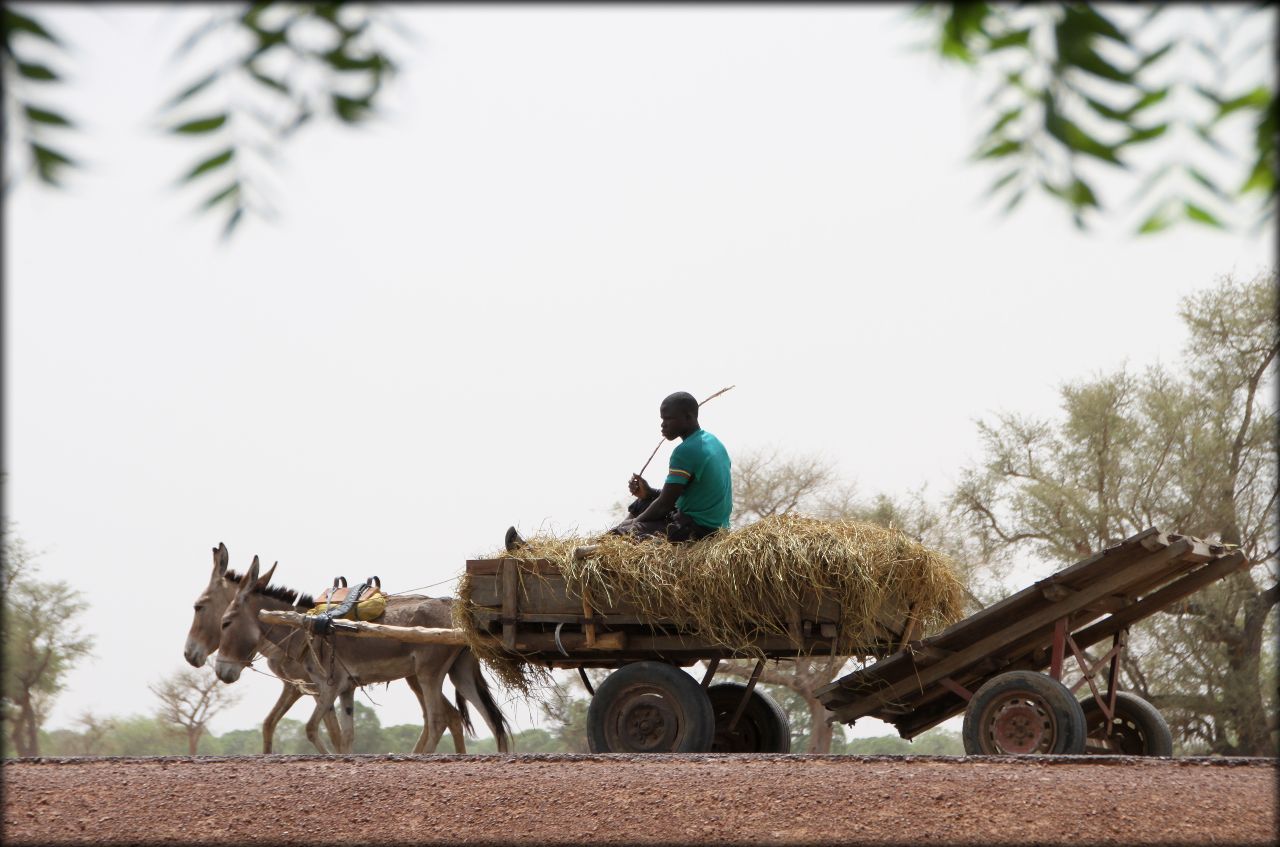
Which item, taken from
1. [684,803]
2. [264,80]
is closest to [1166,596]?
[684,803]

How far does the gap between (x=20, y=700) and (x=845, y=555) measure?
1891 centimetres

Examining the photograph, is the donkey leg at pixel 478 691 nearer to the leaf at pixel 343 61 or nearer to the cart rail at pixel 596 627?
the cart rail at pixel 596 627

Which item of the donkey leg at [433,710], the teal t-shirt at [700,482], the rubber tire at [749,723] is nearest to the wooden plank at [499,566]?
the teal t-shirt at [700,482]

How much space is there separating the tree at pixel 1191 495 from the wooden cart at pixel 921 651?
39.3 ft

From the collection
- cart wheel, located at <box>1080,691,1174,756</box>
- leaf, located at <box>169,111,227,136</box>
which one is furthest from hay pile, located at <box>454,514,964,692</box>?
leaf, located at <box>169,111,227,136</box>

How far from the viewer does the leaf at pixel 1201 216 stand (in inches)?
86.0

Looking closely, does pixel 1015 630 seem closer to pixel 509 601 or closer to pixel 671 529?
pixel 671 529

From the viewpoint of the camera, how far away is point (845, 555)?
7.88 m

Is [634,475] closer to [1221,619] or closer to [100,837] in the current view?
[100,837]

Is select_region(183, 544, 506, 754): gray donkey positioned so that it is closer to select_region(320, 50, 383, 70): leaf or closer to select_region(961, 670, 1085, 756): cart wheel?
select_region(961, 670, 1085, 756): cart wheel

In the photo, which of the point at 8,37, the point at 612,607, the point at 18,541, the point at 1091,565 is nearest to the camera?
the point at 8,37

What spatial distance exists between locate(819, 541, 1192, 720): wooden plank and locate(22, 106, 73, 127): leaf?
6.99 m

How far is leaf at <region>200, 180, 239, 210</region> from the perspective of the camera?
2.35 meters

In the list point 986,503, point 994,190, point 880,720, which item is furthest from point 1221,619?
point 994,190
